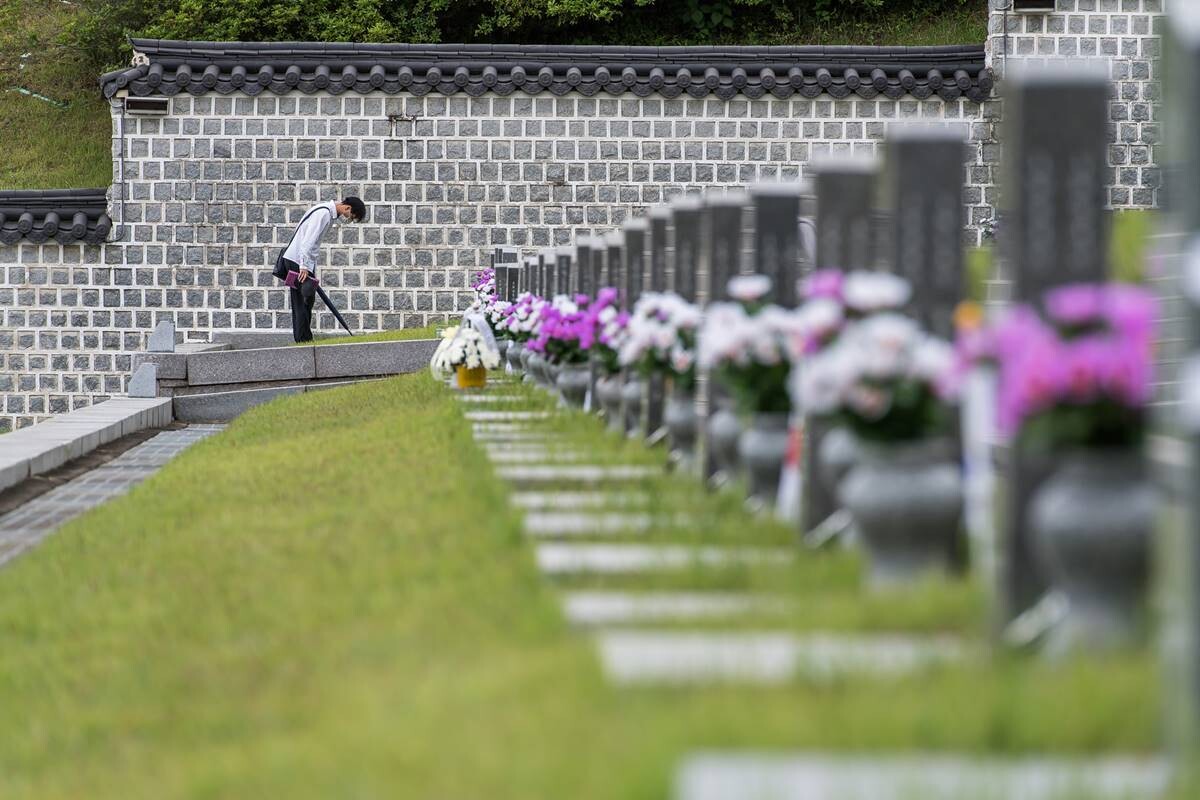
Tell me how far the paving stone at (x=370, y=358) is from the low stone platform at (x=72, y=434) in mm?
1501

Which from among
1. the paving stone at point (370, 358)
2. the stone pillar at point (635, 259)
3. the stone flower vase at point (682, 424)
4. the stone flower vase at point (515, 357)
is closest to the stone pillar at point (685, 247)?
the stone flower vase at point (682, 424)

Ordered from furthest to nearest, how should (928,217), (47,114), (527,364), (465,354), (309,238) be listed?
(47,114) → (309,238) → (527,364) → (465,354) → (928,217)

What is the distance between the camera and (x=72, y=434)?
38.7 ft

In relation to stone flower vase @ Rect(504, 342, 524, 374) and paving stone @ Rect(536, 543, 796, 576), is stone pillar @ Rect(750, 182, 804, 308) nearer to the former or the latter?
paving stone @ Rect(536, 543, 796, 576)

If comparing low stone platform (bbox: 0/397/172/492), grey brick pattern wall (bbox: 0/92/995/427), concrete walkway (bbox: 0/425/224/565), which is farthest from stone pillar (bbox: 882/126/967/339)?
grey brick pattern wall (bbox: 0/92/995/427)

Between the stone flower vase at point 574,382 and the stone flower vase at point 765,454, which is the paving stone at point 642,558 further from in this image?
the stone flower vase at point 574,382

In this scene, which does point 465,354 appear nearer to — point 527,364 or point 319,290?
point 527,364

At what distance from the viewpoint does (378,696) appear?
333cm

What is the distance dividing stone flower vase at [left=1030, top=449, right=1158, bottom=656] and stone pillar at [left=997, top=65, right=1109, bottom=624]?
5.7 inches

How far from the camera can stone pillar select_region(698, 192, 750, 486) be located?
597cm

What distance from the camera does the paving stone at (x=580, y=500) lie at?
5.47 metres

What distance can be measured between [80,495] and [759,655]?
6.87 metres

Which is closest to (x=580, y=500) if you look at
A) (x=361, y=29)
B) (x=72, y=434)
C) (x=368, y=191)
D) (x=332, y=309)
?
(x=72, y=434)

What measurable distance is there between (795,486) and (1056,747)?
2.42 meters
